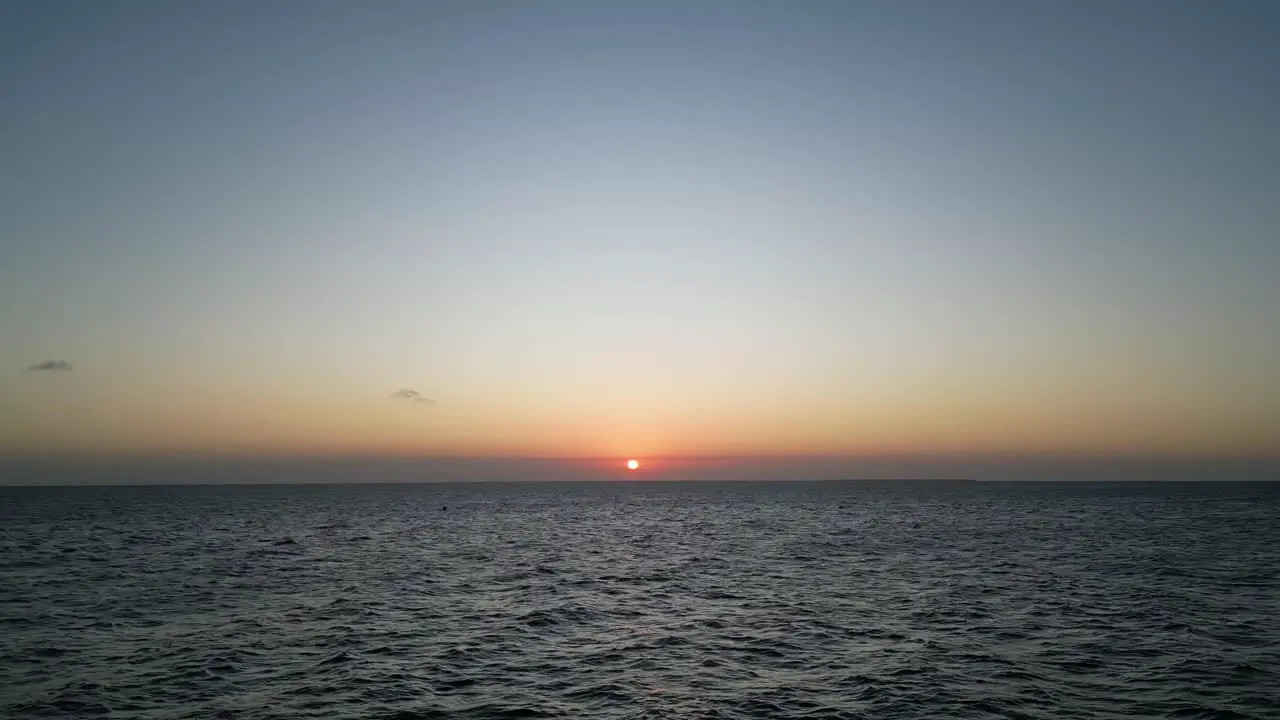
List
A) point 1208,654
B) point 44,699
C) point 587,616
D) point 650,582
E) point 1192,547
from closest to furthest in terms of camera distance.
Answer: point 44,699
point 1208,654
point 587,616
point 650,582
point 1192,547

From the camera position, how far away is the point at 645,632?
36.8 metres

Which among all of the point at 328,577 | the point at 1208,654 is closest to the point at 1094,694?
the point at 1208,654

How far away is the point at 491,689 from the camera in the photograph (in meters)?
27.5

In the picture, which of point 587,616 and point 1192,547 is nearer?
point 587,616

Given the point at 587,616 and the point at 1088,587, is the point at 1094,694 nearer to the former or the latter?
the point at 587,616

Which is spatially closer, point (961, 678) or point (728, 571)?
point (961, 678)

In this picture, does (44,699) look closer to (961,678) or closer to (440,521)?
(961,678)

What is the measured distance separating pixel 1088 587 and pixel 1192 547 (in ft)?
114

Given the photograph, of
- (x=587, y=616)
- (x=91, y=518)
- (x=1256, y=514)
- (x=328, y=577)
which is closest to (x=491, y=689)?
(x=587, y=616)

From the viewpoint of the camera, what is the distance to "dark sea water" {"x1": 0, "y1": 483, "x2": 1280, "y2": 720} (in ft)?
85.5

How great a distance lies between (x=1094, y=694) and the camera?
86.1 feet

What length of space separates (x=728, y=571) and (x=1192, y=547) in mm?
46981

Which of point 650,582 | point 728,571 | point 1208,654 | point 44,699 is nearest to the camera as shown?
point 44,699

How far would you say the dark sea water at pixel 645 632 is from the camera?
26.0 meters
